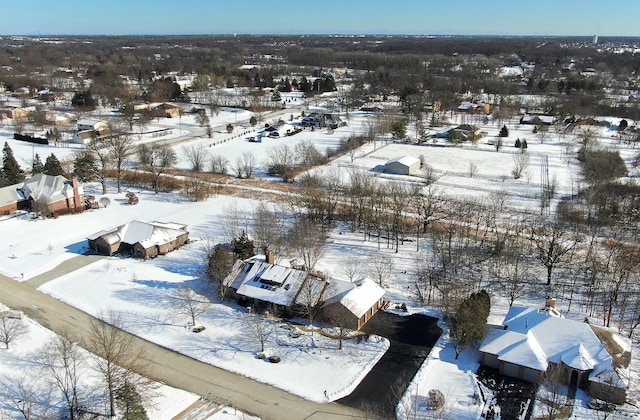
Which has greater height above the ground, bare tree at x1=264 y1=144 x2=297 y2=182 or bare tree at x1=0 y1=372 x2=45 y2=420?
bare tree at x1=264 y1=144 x2=297 y2=182

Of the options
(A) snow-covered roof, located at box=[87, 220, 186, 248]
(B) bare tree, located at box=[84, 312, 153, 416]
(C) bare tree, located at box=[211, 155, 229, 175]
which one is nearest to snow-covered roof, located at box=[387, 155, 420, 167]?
(C) bare tree, located at box=[211, 155, 229, 175]

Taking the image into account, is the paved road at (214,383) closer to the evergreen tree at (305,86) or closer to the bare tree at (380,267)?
the bare tree at (380,267)

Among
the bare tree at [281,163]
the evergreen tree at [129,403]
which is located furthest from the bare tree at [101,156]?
the evergreen tree at [129,403]

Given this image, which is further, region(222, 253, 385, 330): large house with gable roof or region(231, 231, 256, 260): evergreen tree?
region(231, 231, 256, 260): evergreen tree

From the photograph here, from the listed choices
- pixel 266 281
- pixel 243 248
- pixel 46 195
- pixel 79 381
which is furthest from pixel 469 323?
pixel 46 195

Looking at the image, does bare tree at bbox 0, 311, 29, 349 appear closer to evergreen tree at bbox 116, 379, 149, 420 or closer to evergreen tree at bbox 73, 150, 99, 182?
evergreen tree at bbox 116, 379, 149, 420
